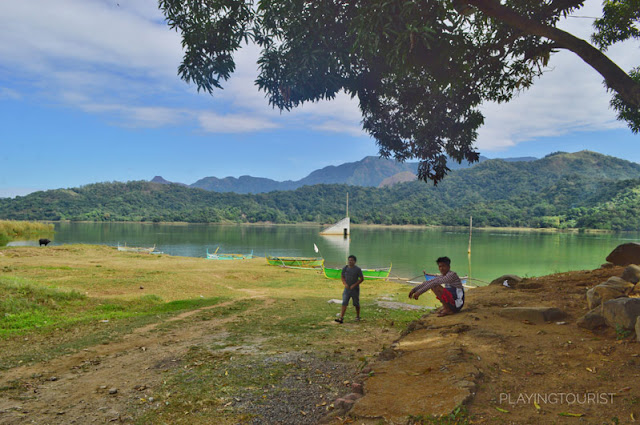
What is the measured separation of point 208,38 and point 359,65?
456 cm

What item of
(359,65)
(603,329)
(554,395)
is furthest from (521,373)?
(359,65)

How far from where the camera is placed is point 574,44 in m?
8.55

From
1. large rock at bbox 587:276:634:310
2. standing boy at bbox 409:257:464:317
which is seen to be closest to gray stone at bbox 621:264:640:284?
large rock at bbox 587:276:634:310

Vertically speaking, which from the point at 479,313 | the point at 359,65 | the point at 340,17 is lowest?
the point at 479,313

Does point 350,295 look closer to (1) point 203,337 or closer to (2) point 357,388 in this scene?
(1) point 203,337

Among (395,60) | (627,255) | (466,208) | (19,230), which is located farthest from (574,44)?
(466,208)

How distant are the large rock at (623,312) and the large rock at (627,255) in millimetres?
7757

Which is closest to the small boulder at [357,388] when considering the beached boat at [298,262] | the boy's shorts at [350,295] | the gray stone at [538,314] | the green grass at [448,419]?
the green grass at [448,419]

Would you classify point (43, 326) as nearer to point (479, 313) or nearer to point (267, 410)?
point (267, 410)

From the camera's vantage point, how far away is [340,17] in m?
11.2

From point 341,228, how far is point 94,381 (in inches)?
3907

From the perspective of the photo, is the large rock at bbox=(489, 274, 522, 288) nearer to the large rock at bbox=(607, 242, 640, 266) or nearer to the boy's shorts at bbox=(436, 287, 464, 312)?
the large rock at bbox=(607, 242, 640, 266)

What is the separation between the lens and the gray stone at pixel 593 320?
6.57 m

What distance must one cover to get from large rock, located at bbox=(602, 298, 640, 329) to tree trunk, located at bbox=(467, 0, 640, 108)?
14.6 ft
